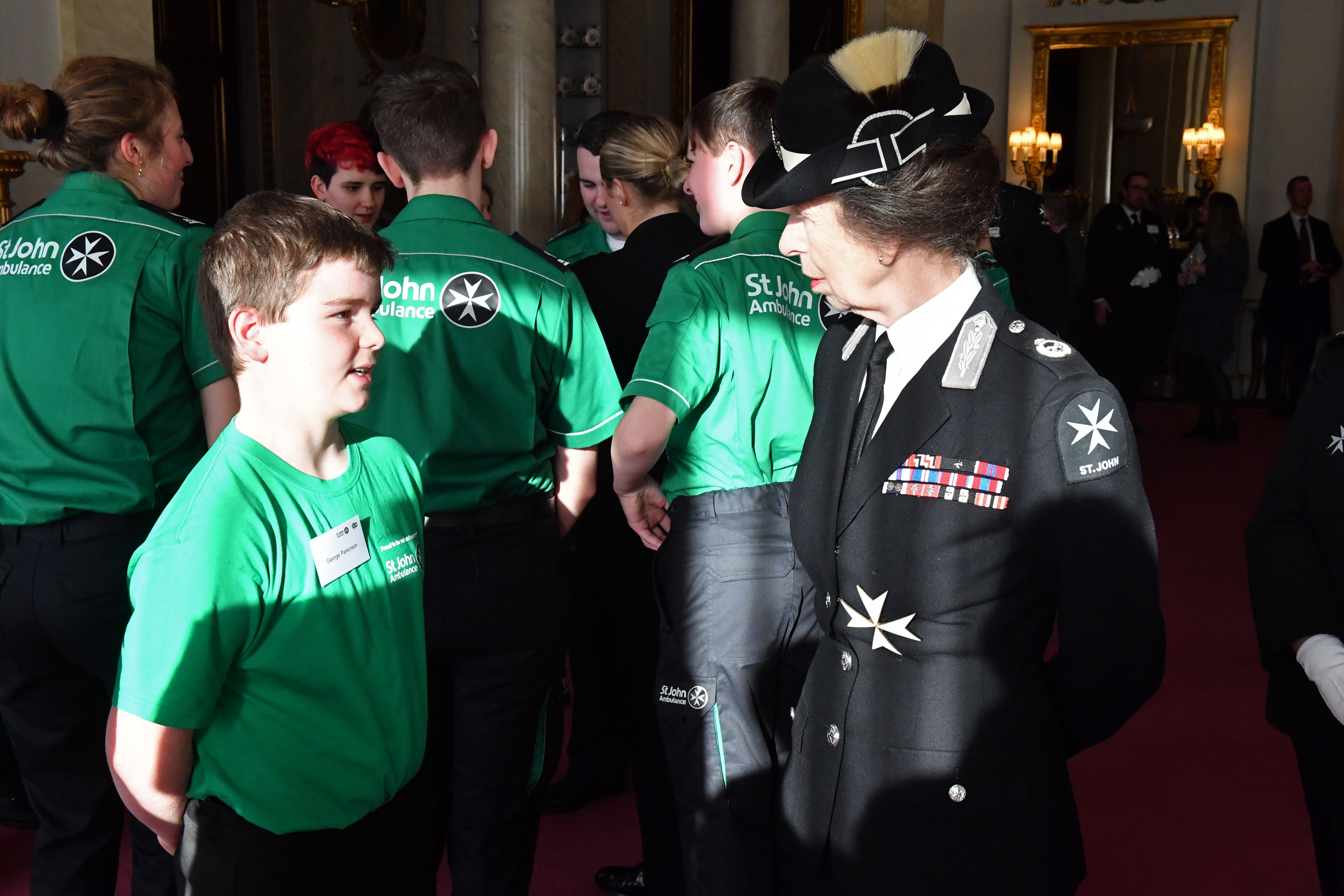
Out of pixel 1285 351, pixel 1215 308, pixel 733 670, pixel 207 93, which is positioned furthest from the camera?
pixel 1285 351

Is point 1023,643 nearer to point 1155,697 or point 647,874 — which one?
point 647,874

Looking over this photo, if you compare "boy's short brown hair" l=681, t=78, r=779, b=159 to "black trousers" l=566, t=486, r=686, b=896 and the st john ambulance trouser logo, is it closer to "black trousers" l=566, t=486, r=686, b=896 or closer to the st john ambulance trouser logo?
the st john ambulance trouser logo

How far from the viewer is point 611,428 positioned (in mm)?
2348

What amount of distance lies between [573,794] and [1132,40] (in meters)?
9.55

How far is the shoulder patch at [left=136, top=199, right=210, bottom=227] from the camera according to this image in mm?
2244

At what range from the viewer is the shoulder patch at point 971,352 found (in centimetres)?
137

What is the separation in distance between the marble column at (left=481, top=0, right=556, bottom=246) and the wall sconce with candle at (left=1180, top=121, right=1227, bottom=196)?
6.35 meters

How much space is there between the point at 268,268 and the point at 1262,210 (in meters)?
10.6

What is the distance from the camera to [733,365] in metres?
2.22

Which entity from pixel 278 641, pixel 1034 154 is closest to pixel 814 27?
pixel 1034 154

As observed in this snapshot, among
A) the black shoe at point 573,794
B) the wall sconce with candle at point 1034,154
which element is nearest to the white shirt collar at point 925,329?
the black shoe at point 573,794

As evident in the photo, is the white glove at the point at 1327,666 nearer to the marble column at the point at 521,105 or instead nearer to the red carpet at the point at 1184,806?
the red carpet at the point at 1184,806

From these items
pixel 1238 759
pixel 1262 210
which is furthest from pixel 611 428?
pixel 1262 210

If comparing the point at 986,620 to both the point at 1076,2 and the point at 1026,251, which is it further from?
the point at 1076,2
